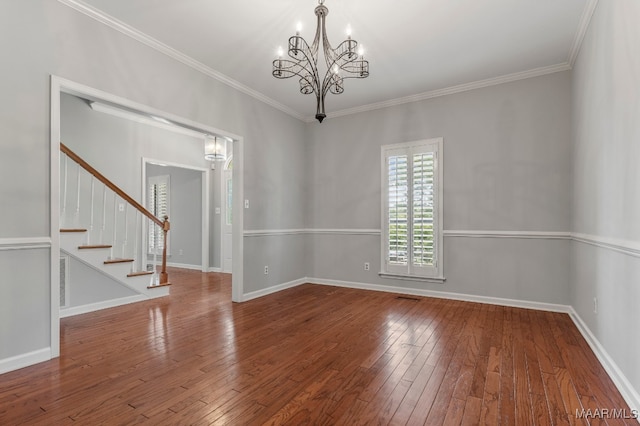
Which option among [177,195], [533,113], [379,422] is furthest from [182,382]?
[177,195]

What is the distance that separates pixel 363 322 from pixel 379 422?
178 centimetres

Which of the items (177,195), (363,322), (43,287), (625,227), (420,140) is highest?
(420,140)

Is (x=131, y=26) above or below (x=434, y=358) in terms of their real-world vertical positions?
above

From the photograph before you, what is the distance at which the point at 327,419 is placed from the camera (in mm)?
1831

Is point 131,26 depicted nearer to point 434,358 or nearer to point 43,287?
point 43,287

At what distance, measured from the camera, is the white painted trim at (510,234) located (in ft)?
12.9

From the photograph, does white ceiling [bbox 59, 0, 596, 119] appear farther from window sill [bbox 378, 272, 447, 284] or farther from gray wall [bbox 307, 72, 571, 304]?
window sill [bbox 378, 272, 447, 284]

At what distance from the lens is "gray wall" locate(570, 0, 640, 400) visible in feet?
6.57

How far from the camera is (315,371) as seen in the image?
2.42m

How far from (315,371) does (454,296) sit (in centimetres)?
287

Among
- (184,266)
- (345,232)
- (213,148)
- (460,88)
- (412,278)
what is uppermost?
(460,88)

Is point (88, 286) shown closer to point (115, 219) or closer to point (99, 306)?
point (99, 306)

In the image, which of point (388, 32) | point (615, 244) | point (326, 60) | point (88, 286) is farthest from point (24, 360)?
point (615, 244)

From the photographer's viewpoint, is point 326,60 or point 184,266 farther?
point 184,266
